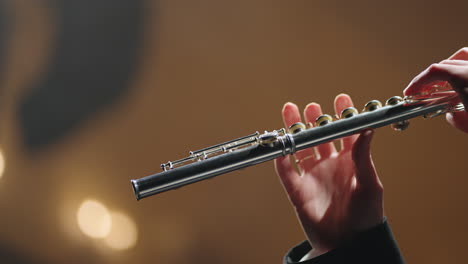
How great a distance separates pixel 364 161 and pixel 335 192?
0.08 m

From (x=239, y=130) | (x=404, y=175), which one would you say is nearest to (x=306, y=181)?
(x=239, y=130)

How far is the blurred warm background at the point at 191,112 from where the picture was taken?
3.83 feet

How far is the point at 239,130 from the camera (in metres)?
1.17

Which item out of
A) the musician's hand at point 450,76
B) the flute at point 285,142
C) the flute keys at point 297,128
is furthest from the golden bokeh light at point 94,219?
the musician's hand at point 450,76

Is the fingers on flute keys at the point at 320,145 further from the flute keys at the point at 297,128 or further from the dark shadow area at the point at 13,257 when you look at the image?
the dark shadow area at the point at 13,257

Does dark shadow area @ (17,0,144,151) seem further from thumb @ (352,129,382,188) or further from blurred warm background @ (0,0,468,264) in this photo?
thumb @ (352,129,382,188)

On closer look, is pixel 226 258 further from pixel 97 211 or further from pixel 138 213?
pixel 97 211

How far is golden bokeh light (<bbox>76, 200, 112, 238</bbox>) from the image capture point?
1.21 meters

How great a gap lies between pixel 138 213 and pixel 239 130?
0.36 metres

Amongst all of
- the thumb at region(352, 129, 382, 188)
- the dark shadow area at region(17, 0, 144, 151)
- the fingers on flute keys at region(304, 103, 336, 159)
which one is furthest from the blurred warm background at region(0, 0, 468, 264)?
the thumb at region(352, 129, 382, 188)

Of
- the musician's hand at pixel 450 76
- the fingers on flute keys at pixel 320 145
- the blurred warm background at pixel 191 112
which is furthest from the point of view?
the blurred warm background at pixel 191 112

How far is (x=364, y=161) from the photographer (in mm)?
617

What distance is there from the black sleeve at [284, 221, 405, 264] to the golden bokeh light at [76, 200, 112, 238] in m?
0.77

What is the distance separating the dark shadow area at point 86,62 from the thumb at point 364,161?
763mm
